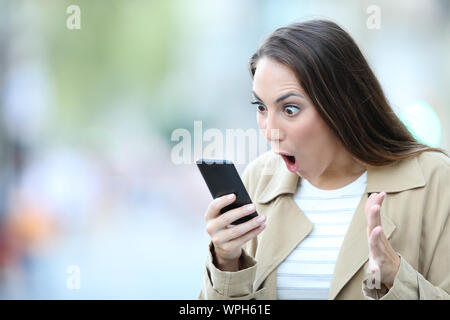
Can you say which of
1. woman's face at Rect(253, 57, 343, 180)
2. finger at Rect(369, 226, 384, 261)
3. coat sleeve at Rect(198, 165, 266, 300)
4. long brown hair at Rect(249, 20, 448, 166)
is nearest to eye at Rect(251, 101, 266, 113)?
woman's face at Rect(253, 57, 343, 180)

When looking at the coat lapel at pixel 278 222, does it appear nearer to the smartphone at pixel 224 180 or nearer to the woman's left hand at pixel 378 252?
the smartphone at pixel 224 180

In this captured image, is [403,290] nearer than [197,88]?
Yes

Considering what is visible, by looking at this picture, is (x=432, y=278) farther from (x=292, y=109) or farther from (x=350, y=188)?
(x=292, y=109)

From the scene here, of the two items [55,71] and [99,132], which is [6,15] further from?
[99,132]

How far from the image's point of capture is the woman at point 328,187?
57.3 inches

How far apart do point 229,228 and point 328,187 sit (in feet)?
1.34

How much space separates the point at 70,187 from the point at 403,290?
137 inches

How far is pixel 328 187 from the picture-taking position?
1.67 meters

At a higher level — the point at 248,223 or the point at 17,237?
the point at 248,223

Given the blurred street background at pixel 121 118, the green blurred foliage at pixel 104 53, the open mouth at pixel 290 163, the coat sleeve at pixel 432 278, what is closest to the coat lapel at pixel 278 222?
the open mouth at pixel 290 163

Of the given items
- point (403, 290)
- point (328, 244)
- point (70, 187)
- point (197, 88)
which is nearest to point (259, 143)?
point (328, 244)

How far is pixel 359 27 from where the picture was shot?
3.85 m

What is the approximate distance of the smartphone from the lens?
1418 mm

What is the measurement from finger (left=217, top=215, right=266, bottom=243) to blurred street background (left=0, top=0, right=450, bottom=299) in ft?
8.37
